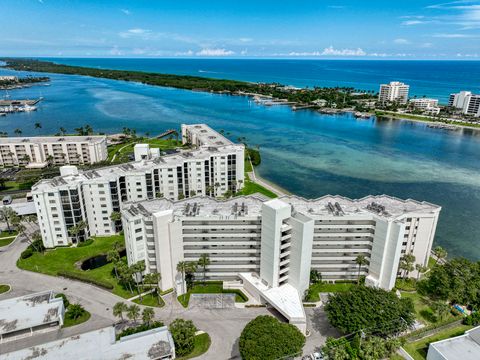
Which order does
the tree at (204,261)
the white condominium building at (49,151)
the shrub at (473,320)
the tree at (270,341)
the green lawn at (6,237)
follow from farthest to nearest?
the white condominium building at (49,151), the green lawn at (6,237), the tree at (204,261), the shrub at (473,320), the tree at (270,341)

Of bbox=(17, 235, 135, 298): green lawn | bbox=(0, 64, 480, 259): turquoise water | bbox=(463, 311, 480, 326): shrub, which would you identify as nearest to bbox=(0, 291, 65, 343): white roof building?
bbox=(17, 235, 135, 298): green lawn

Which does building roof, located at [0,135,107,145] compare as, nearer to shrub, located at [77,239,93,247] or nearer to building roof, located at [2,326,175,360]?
shrub, located at [77,239,93,247]

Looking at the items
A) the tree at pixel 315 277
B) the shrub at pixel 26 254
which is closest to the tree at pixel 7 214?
the shrub at pixel 26 254

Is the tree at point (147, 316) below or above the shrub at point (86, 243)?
above

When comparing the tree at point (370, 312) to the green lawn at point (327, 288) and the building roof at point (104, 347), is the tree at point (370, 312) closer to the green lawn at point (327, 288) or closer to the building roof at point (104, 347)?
the green lawn at point (327, 288)

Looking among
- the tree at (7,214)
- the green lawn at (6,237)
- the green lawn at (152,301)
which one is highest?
the tree at (7,214)

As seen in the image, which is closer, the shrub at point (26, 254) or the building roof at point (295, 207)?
the building roof at point (295, 207)
